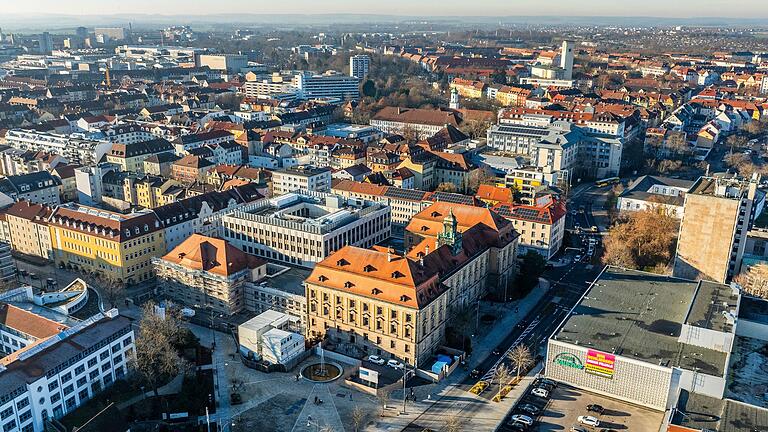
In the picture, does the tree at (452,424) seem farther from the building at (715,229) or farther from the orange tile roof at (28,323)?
the building at (715,229)

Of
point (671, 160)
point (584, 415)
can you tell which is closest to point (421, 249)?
point (584, 415)

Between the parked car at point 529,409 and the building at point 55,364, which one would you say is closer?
the building at point 55,364

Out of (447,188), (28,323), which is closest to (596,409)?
(28,323)

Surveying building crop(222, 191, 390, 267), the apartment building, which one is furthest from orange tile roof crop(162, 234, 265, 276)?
the apartment building

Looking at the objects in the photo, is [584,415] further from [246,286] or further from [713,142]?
[713,142]

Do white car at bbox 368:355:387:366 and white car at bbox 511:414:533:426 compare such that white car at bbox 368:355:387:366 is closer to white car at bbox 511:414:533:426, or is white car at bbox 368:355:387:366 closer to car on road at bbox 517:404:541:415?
car on road at bbox 517:404:541:415

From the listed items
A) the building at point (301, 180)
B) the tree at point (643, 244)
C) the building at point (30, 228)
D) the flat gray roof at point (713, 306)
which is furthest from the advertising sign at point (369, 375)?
the building at point (301, 180)
